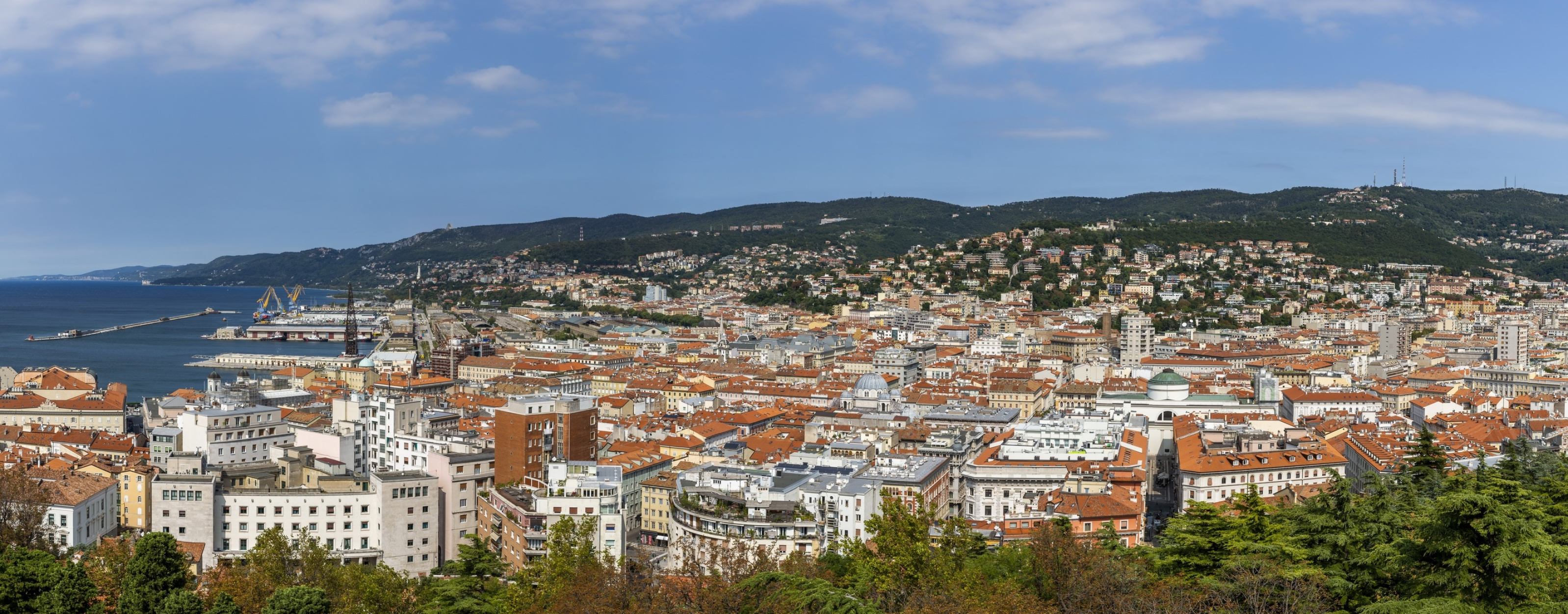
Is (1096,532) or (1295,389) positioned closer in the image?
(1096,532)

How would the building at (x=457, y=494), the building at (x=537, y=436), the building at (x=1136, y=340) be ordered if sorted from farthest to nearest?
the building at (x=1136, y=340) → the building at (x=537, y=436) → the building at (x=457, y=494)

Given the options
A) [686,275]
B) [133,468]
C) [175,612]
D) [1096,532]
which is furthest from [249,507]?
[686,275]

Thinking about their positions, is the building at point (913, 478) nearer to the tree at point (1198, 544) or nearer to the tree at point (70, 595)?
the tree at point (1198, 544)

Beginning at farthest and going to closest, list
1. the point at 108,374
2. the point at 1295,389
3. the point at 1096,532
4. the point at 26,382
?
the point at 108,374 → the point at 26,382 → the point at 1295,389 → the point at 1096,532

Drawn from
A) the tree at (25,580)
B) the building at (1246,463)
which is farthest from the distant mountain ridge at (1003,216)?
the tree at (25,580)

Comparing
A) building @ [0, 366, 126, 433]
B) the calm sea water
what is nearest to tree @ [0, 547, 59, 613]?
building @ [0, 366, 126, 433]

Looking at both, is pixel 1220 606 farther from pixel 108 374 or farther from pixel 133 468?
pixel 108 374

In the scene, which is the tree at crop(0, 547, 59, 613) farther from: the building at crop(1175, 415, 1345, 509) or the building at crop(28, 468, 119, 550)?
the building at crop(1175, 415, 1345, 509)
